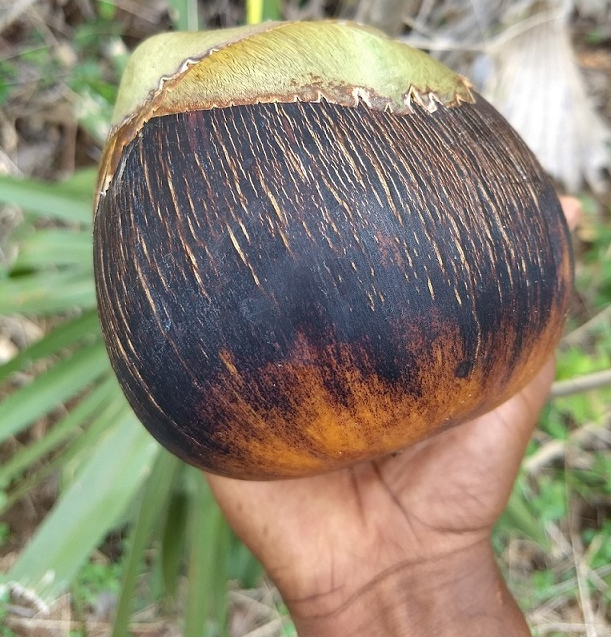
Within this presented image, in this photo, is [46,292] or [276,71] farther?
[46,292]

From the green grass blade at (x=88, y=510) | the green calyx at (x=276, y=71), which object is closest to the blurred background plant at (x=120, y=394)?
the green grass blade at (x=88, y=510)

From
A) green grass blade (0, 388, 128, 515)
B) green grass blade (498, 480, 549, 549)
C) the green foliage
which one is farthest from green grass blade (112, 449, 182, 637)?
green grass blade (498, 480, 549, 549)

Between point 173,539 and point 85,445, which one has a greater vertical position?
point 85,445

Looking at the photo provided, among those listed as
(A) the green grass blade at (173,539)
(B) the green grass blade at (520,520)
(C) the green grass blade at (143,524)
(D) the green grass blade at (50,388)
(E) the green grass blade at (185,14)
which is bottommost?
(A) the green grass blade at (173,539)

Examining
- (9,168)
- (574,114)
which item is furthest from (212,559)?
(574,114)

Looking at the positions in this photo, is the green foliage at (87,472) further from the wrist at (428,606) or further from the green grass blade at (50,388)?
the wrist at (428,606)

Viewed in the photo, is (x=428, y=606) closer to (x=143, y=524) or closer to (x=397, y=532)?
Answer: (x=397, y=532)

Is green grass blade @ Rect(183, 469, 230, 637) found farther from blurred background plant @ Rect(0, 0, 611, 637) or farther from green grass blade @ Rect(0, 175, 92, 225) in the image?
green grass blade @ Rect(0, 175, 92, 225)

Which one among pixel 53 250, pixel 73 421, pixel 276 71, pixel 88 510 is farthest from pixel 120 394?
pixel 276 71
